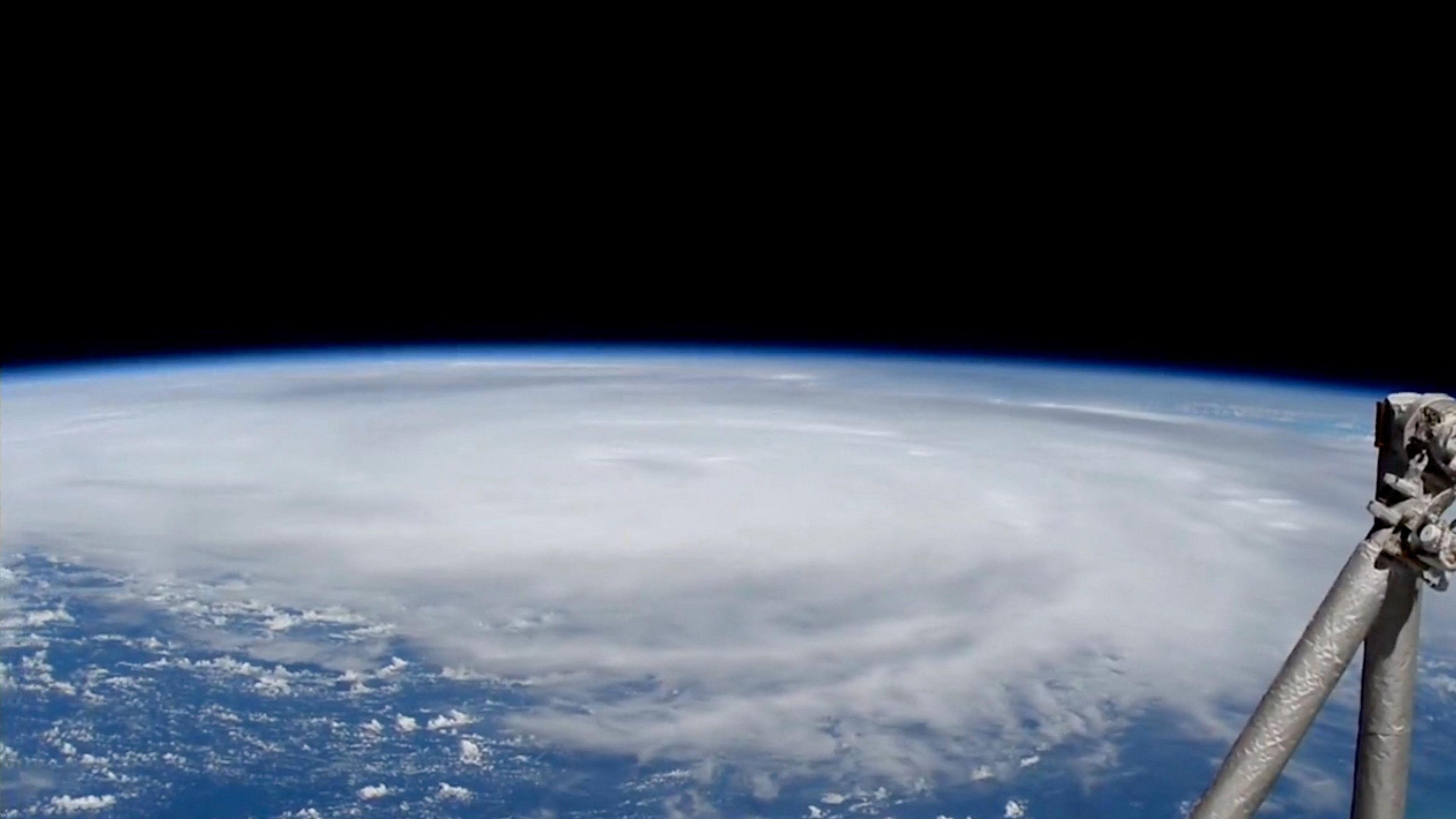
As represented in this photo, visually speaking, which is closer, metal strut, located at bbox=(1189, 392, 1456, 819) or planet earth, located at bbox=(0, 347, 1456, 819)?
metal strut, located at bbox=(1189, 392, 1456, 819)

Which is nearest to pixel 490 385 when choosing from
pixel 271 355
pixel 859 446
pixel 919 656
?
pixel 271 355

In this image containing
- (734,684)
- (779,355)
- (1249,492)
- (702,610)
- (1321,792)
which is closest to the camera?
(1321,792)

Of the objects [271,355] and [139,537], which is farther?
[271,355]

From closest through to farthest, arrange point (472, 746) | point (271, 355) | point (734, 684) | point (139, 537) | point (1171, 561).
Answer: point (472, 746) < point (734, 684) < point (1171, 561) < point (139, 537) < point (271, 355)

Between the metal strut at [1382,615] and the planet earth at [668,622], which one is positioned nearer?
the metal strut at [1382,615]

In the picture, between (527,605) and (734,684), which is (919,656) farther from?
(527,605)

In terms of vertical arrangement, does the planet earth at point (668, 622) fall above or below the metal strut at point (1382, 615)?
below
